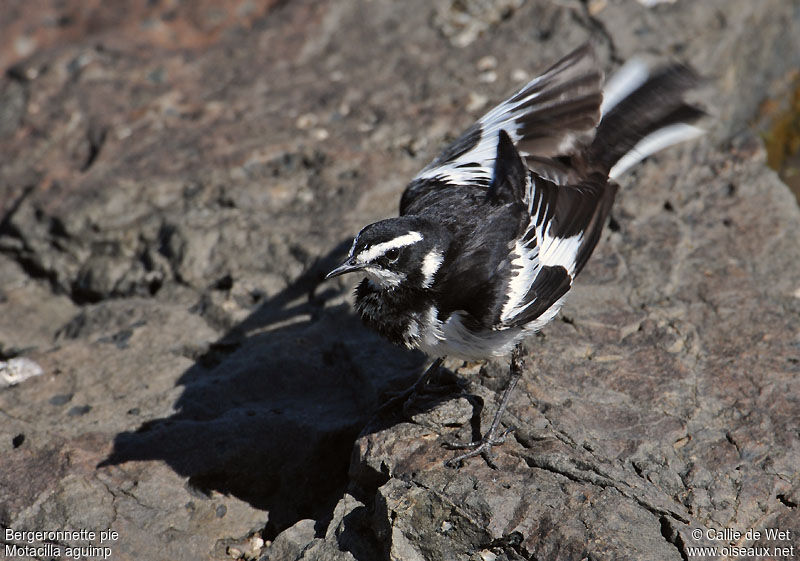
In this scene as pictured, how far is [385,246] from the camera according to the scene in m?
3.80

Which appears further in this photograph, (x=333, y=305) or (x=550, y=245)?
(x=333, y=305)

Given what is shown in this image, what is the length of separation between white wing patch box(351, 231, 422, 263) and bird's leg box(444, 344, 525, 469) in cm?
72

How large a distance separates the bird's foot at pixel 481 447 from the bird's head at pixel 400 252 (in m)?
0.73

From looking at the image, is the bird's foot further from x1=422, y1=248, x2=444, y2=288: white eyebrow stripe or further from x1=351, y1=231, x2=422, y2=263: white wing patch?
x1=351, y1=231, x2=422, y2=263: white wing patch

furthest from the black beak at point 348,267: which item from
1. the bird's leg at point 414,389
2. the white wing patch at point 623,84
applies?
the white wing patch at point 623,84

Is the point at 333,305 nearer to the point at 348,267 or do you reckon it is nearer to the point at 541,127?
the point at 348,267

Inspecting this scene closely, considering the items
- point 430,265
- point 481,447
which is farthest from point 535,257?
point 481,447

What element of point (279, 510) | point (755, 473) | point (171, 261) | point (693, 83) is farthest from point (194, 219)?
point (755, 473)

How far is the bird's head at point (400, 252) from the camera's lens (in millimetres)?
3799

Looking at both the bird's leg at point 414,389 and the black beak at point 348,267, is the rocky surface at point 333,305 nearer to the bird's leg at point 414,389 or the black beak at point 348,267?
the bird's leg at point 414,389

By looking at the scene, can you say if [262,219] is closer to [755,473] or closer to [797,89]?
[755,473]

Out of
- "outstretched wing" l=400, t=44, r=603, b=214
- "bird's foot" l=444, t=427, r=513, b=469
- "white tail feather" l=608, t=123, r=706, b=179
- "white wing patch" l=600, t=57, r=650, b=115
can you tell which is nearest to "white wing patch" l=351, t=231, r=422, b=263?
"outstretched wing" l=400, t=44, r=603, b=214

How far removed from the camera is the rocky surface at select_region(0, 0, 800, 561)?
359 centimetres

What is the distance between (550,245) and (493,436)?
3.22ft
